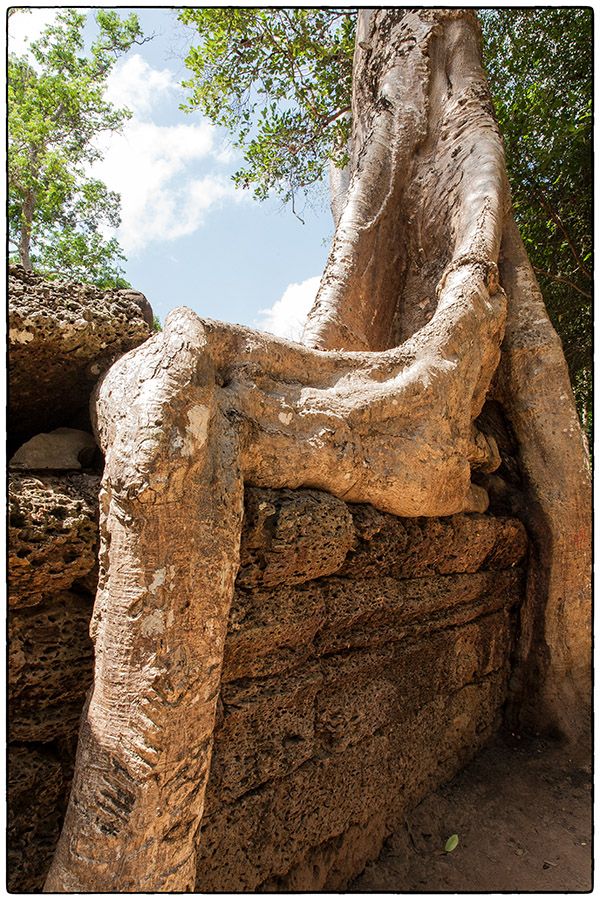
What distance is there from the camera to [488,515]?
8.89 feet

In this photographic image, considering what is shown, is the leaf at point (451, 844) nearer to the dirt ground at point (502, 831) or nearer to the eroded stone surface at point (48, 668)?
the dirt ground at point (502, 831)

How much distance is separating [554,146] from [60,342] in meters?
4.50

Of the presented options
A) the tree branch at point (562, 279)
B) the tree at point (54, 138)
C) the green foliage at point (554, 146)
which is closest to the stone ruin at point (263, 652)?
the green foliage at point (554, 146)

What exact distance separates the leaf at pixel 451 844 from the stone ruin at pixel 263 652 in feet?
0.53

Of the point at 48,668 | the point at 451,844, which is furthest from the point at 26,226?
the point at 451,844

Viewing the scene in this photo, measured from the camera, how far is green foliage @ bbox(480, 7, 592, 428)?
479 cm

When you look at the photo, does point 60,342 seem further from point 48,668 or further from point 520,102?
point 520,102

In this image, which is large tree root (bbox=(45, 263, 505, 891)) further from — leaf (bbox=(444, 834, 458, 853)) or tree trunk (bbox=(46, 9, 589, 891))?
leaf (bbox=(444, 834, 458, 853))

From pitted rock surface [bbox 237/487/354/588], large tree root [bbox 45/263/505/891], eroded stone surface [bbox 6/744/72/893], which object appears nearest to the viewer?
large tree root [bbox 45/263/505/891]

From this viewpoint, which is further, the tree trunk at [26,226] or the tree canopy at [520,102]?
the tree trunk at [26,226]

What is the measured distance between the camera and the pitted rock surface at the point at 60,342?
174 centimetres

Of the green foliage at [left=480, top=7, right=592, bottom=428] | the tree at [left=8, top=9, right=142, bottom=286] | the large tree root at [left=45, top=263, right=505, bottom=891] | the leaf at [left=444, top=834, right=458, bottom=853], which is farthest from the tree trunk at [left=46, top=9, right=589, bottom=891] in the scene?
the tree at [left=8, top=9, right=142, bottom=286]

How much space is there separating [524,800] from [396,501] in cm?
145

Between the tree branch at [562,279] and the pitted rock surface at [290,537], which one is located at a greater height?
the tree branch at [562,279]
